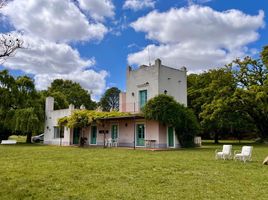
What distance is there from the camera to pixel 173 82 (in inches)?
961

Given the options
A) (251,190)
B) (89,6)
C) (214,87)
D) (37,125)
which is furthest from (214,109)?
(251,190)

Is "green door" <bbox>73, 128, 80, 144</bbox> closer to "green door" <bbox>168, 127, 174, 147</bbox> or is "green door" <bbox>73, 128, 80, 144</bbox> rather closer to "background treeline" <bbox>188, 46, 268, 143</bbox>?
"green door" <bbox>168, 127, 174, 147</bbox>

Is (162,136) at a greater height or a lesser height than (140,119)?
lesser

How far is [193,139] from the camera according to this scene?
2369 centimetres

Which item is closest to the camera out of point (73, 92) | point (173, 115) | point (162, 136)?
point (173, 115)

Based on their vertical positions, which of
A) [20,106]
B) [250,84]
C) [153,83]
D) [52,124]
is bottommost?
[52,124]

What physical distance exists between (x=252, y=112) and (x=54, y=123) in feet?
72.3

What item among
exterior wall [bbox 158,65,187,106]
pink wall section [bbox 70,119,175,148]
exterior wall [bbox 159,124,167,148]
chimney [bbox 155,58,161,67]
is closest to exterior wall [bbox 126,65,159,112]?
chimney [bbox 155,58,161,67]

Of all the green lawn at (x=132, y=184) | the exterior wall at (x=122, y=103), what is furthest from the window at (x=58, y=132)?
the green lawn at (x=132, y=184)

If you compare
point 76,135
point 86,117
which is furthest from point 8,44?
point 76,135

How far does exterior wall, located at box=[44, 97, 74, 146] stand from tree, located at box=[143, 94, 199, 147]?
9.95 m

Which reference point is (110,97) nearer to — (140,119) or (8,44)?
(140,119)

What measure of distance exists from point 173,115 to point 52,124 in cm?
1466

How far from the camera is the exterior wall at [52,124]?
90.8 feet
